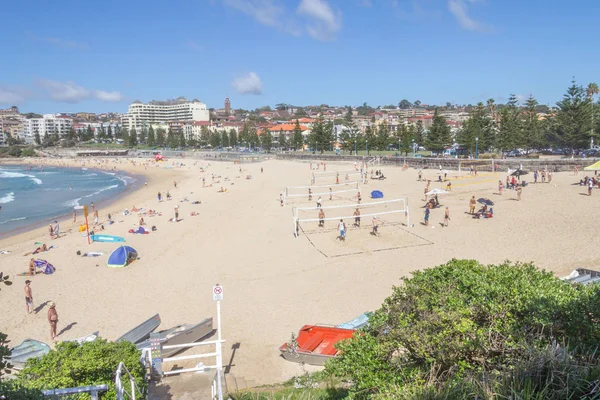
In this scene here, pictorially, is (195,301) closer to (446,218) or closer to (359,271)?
(359,271)

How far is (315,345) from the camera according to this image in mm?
9172

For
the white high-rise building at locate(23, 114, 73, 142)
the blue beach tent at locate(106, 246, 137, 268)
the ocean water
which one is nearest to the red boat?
the blue beach tent at locate(106, 246, 137, 268)

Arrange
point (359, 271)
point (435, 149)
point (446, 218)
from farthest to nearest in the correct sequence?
point (435, 149), point (446, 218), point (359, 271)

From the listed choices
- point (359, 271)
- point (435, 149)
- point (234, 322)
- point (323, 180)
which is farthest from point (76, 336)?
point (435, 149)

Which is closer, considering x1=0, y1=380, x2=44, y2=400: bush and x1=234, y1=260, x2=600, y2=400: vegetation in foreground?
x1=0, y1=380, x2=44, y2=400: bush

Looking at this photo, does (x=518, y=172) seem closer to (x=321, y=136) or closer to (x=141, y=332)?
(x=141, y=332)

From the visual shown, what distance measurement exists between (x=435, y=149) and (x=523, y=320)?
51362mm

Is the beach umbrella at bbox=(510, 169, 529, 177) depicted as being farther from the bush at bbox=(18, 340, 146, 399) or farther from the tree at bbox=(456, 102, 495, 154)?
the bush at bbox=(18, 340, 146, 399)

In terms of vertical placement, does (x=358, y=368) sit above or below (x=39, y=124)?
below

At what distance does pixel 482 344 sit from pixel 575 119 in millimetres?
48616

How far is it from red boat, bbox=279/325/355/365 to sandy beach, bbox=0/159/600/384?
0.80 feet

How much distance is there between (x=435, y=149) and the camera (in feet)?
175

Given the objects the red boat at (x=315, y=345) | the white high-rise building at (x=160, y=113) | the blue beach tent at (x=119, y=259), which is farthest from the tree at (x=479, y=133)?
the white high-rise building at (x=160, y=113)

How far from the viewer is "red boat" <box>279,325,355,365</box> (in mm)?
8859
